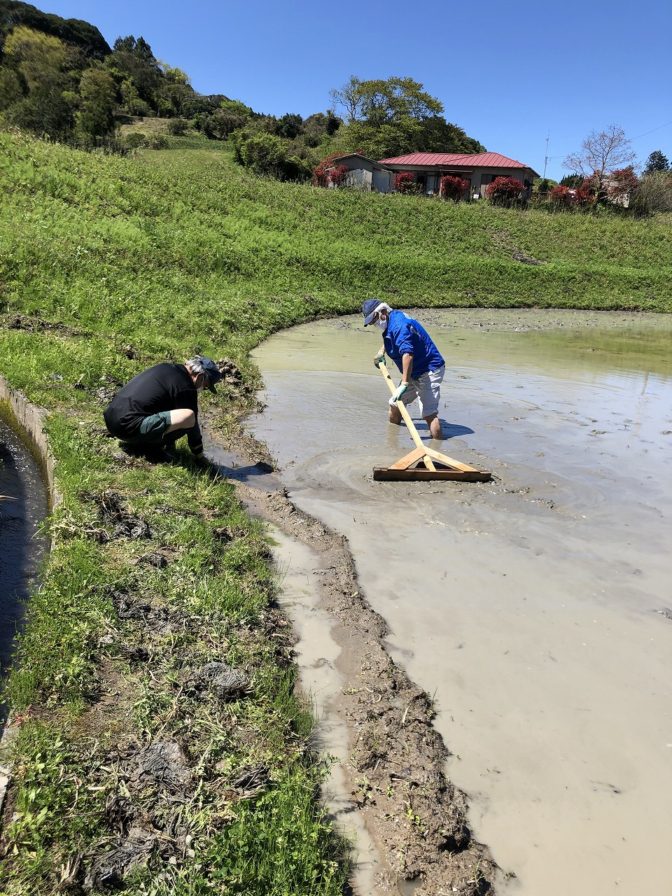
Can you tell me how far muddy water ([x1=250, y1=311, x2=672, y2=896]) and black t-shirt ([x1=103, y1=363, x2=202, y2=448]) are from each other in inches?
56.8

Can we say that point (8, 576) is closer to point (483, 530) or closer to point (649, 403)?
point (483, 530)

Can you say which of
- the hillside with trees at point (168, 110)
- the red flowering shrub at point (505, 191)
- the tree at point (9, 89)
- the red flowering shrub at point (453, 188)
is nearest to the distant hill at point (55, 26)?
the hillside with trees at point (168, 110)

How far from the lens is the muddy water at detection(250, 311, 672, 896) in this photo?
9.27 feet

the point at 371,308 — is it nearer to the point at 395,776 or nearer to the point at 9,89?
the point at 395,776

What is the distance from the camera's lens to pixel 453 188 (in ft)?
133

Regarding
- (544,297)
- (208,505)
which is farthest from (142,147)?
(208,505)

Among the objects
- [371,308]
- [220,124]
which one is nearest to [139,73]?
[220,124]

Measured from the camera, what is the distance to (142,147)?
4750 centimetres

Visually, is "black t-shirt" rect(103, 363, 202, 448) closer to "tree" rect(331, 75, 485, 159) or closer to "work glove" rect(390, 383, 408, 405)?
"work glove" rect(390, 383, 408, 405)

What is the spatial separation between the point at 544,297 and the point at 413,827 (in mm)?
26953

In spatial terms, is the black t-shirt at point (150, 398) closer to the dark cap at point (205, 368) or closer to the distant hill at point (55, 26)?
the dark cap at point (205, 368)

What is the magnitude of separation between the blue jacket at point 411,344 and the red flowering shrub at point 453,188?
117 feet

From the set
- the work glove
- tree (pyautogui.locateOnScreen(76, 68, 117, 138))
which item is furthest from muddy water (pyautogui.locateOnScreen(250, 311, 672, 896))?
tree (pyautogui.locateOnScreen(76, 68, 117, 138))

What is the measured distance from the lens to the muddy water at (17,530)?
3.92m
